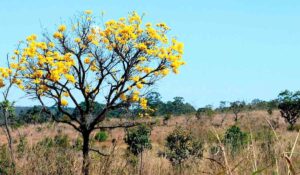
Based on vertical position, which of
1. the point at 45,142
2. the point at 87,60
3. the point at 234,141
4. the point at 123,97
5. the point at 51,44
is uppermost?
the point at 51,44

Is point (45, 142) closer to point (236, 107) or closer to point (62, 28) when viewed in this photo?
point (62, 28)

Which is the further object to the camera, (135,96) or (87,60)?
(87,60)

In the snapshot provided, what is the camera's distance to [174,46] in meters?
15.9

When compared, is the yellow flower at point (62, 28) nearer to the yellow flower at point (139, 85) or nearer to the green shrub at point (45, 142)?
the yellow flower at point (139, 85)

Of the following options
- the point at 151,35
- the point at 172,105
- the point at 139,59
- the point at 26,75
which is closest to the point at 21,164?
the point at 26,75

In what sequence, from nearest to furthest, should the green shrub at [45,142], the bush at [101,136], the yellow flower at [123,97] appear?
1. the green shrub at [45,142]
2. the yellow flower at [123,97]
3. the bush at [101,136]

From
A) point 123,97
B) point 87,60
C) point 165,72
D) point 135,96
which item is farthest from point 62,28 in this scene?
point 165,72

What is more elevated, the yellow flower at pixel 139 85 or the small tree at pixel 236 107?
the small tree at pixel 236 107

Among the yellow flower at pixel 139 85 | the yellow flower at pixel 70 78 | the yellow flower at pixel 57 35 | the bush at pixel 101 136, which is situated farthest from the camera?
the bush at pixel 101 136

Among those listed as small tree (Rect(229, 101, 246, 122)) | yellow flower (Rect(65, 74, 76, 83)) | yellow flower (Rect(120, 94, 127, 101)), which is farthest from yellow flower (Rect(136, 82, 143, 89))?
small tree (Rect(229, 101, 246, 122))

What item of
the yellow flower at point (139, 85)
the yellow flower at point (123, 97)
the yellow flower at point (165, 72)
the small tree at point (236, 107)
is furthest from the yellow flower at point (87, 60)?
the small tree at point (236, 107)

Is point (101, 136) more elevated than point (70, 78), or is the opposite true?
point (70, 78)

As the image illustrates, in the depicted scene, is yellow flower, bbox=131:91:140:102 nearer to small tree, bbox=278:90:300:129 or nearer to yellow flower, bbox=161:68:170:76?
yellow flower, bbox=161:68:170:76

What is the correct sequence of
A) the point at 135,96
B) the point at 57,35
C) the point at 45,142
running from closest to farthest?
the point at 45,142, the point at 135,96, the point at 57,35
